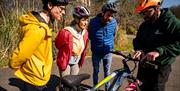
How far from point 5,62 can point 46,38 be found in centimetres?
672

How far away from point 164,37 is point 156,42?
15 cm

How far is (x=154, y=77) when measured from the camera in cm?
607

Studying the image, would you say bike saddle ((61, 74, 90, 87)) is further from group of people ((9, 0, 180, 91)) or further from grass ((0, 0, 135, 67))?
grass ((0, 0, 135, 67))

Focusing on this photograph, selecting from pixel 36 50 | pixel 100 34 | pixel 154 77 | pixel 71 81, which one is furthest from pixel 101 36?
pixel 36 50

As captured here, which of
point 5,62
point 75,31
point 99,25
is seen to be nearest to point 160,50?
point 75,31

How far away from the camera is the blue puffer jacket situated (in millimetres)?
8547

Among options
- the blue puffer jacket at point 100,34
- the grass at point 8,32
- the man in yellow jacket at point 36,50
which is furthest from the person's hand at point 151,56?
the grass at point 8,32

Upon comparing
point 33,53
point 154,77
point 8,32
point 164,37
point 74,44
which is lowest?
point 154,77

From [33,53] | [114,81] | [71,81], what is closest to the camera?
[33,53]

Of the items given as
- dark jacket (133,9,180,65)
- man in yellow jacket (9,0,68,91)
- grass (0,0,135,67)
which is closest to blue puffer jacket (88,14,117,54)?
dark jacket (133,9,180,65)

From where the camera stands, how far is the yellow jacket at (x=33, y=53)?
5.12 meters

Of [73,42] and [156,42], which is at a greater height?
[156,42]

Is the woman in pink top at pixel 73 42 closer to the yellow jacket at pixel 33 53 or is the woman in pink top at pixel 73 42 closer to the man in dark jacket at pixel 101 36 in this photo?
the man in dark jacket at pixel 101 36

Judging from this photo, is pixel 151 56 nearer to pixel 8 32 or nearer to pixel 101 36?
pixel 101 36
